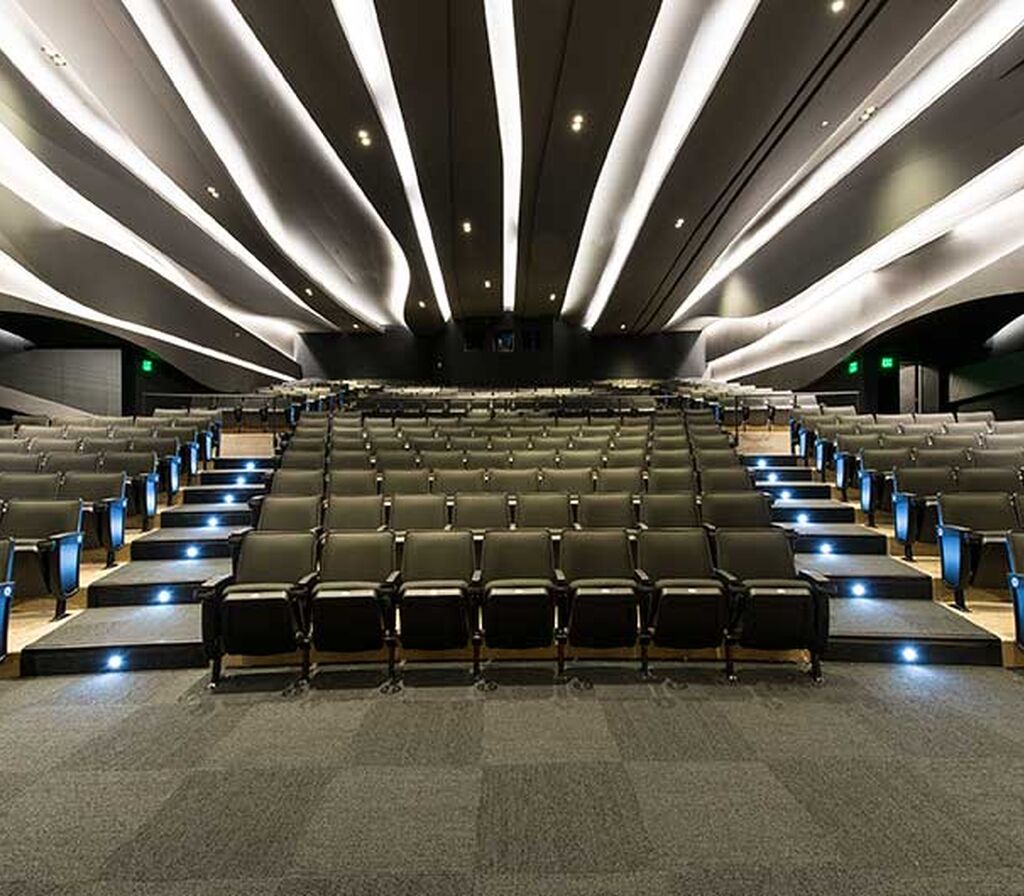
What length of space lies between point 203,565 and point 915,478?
4.63 m

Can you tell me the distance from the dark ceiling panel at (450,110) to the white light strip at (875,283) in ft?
18.4

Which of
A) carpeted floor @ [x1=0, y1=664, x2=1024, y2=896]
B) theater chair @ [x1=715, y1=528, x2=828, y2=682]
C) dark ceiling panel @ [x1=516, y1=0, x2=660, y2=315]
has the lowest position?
carpeted floor @ [x1=0, y1=664, x2=1024, y2=896]

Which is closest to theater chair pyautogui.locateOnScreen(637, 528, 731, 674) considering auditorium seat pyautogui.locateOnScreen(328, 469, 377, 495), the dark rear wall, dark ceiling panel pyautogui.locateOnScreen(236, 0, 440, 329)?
auditorium seat pyautogui.locateOnScreen(328, 469, 377, 495)

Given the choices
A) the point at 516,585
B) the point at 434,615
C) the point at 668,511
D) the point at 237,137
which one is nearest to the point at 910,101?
the point at 668,511

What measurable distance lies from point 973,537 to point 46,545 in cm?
481

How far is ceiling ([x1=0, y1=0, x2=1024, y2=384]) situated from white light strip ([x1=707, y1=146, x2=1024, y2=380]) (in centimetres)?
36

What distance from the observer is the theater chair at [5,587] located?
2916 mm

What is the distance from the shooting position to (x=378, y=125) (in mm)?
5926

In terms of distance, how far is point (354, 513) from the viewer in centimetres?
391

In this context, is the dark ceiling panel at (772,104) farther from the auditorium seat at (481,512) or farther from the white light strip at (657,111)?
the auditorium seat at (481,512)

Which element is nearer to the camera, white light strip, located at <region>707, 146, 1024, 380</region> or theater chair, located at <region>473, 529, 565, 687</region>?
theater chair, located at <region>473, 529, 565, 687</region>

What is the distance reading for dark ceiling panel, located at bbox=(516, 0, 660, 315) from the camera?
Answer: 4.31 m

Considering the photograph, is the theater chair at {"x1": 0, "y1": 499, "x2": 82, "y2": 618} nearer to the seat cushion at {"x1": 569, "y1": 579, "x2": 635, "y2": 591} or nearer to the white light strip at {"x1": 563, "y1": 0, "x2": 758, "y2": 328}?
the seat cushion at {"x1": 569, "y1": 579, "x2": 635, "y2": 591}

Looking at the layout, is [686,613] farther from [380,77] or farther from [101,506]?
[380,77]
